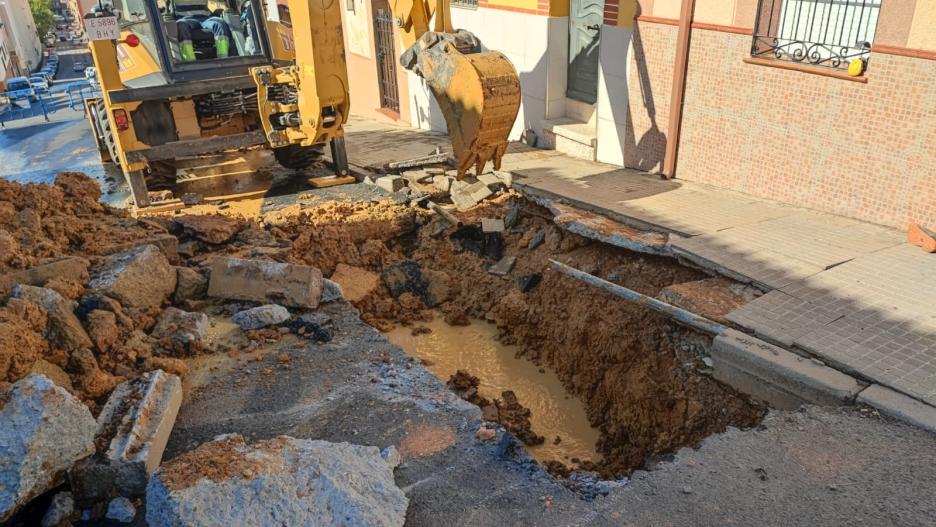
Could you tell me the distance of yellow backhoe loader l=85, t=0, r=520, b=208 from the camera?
24.3ft

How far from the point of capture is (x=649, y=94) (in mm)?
8578

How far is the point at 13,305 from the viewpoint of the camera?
4.75m

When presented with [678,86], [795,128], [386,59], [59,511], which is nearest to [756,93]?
[795,128]

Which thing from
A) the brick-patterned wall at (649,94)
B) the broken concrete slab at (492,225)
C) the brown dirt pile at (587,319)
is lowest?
the brown dirt pile at (587,319)

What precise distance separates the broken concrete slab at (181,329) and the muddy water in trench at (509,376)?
1.98m

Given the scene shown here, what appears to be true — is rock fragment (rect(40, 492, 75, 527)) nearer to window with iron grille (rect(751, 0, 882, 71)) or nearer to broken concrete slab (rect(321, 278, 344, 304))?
broken concrete slab (rect(321, 278, 344, 304))

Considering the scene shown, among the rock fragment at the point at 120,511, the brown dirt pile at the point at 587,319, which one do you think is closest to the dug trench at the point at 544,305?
the brown dirt pile at the point at 587,319

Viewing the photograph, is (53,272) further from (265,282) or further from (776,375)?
(776,375)

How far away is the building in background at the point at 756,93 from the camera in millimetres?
6215

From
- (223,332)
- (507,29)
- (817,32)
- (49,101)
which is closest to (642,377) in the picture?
(223,332)

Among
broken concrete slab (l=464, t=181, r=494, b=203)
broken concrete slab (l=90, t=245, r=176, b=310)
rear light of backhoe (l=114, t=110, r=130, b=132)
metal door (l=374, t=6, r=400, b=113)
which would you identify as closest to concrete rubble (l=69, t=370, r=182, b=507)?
broken concrete slab (l=90, t=245, r=176, b=310)

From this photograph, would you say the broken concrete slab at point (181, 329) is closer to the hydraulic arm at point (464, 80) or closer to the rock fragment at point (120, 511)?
the rock fragment at point (120, 511)

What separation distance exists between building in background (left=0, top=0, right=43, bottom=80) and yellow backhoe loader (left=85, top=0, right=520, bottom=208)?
22.6 m

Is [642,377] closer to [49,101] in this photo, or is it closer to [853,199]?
[853,199]
